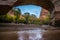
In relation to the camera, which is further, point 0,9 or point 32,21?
point 32,21

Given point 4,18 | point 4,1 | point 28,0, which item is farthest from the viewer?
point 4,18

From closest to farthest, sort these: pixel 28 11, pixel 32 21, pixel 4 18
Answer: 1. pixel 4 18
2. pixel 32 21
3. pixel 28 11

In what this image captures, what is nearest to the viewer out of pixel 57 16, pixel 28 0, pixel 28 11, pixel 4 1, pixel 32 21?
pixel 4 1

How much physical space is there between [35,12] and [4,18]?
223 centimetres

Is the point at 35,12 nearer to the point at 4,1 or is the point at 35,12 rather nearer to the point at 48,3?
the point at 48,3

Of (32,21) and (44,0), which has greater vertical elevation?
(44,0)

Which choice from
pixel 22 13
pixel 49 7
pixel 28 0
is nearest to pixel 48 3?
pixel 49 7

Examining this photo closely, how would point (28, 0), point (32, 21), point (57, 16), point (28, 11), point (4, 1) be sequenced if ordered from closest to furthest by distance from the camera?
point (4, 1) → point (57, 16) → point (28, 0) → point (32, 21) → point (28, 11)

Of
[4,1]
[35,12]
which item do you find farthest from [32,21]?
[4,1]

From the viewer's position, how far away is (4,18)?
20.9 feet

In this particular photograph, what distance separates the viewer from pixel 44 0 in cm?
563

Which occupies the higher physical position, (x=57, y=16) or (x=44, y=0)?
(x=44, y=0)

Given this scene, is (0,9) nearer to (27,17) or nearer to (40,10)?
(27,17)

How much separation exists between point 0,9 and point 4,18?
1.18 metres
